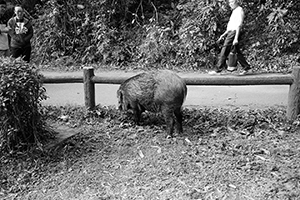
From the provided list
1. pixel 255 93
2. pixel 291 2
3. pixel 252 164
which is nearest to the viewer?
pixel 252 164

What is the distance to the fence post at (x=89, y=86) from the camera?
6575 mm

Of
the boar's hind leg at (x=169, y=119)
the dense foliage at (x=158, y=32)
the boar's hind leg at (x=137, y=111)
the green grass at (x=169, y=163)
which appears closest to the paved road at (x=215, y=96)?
the green grass at (x=169, y=163)

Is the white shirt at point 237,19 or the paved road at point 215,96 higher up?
the white shirt at point 237,19

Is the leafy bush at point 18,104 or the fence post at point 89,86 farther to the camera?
the fence post at point 89,86

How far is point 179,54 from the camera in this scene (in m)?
11.3

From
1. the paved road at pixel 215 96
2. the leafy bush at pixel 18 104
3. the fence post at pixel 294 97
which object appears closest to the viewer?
the leafy bush at pixel 18 104

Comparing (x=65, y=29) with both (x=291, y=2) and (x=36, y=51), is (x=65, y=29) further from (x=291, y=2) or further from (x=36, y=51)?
(x=291, y=2)

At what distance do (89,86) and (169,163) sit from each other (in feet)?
8.32

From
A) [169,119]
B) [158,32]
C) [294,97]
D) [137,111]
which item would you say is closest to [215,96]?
[294,97]

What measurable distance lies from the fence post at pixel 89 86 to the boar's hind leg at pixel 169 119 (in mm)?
1797

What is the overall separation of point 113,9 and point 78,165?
349 inches

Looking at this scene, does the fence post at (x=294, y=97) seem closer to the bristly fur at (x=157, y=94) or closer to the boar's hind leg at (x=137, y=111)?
the bristly fur at (x=157, y=94)

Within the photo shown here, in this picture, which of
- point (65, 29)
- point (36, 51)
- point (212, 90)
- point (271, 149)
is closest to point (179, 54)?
point (212, 90)

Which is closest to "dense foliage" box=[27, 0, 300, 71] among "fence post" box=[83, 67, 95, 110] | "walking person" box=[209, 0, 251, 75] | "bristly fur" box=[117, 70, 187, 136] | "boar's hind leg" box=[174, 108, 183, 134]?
"walking person" box=[209, 0, 251, 75]
